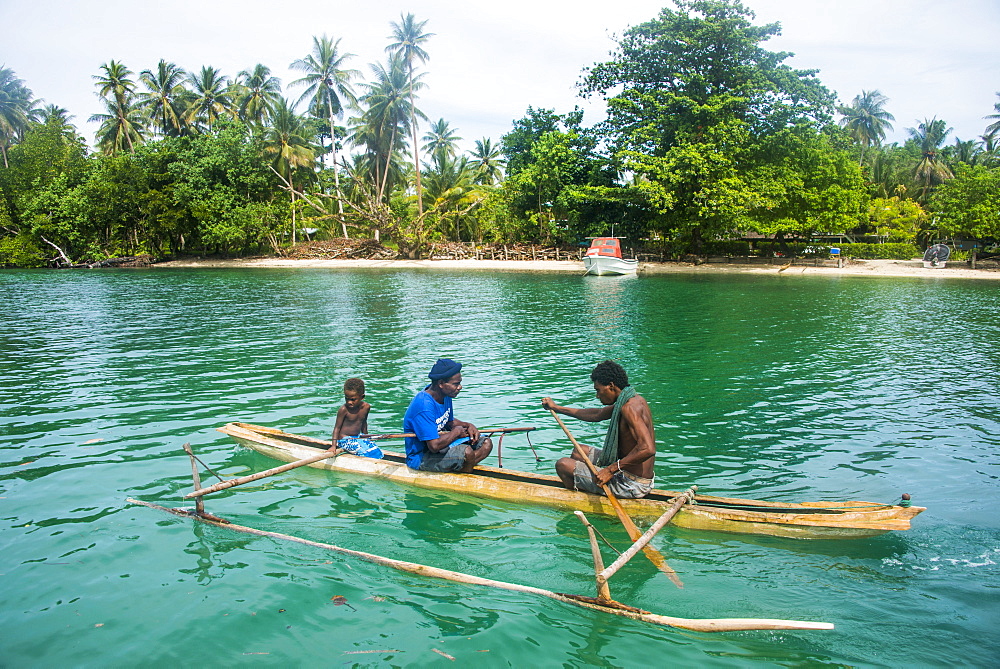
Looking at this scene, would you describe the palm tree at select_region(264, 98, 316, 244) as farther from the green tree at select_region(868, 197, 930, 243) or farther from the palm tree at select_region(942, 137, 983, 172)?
the palm tree at select_region(942, 137, 983, 172)

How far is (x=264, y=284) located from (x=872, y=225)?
4977cm

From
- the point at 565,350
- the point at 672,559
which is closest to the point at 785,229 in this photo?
the point at 565,350

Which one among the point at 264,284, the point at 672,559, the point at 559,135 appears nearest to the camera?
the point at 672,559

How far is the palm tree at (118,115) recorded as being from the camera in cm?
5612

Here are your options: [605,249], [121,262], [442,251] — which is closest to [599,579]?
[605,249]

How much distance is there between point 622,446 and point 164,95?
66231mm

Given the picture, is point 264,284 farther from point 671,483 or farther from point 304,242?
point 671,483

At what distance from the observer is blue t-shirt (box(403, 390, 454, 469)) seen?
7.04 meters

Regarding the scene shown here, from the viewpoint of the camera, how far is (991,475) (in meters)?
7.88

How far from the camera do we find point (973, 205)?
38531 millimetres

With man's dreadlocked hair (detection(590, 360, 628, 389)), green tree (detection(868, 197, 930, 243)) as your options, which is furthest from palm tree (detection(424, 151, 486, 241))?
man's dreadlocked hair (detection(590, 360, 628, 389))

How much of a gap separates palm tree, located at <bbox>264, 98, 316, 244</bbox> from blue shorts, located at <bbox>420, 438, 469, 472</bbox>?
50.3m

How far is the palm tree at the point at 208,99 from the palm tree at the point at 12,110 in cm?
1958

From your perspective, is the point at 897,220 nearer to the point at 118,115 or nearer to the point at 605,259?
the point at 605,259
